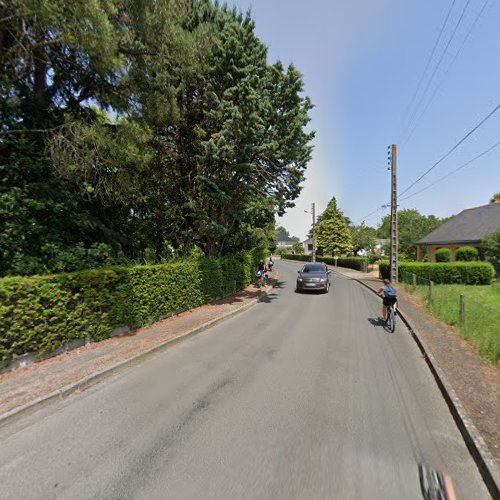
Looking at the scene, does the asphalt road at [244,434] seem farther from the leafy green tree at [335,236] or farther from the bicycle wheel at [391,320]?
the leafy green tree at [335,236]

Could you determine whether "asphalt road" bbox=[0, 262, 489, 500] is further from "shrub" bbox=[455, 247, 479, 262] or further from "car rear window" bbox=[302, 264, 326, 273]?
"shrub" bbox=[455, 247, 479, 262]

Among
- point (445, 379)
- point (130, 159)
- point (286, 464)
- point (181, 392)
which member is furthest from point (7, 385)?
point (445, 379)

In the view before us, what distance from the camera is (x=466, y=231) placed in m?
28.3

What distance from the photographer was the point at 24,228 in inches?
282

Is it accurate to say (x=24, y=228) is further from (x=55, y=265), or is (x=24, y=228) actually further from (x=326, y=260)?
(x=326, y=260)

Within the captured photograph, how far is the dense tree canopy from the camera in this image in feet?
23.1

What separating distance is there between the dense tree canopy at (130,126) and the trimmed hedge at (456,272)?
11.9m

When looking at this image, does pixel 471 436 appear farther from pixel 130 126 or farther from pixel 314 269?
pixel 314 269

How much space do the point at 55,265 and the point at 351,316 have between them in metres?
9.79

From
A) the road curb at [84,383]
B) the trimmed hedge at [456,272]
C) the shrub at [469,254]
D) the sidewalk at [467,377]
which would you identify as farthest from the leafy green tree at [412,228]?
the road curb at [84,383]

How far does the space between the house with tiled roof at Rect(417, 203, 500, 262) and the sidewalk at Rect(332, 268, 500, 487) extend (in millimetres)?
23162

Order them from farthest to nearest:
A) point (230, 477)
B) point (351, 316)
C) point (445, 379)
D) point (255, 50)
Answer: point (255, 50) → point (351, 316) → point (445, 379) → point (230, 477)

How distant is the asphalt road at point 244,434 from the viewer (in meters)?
2.81

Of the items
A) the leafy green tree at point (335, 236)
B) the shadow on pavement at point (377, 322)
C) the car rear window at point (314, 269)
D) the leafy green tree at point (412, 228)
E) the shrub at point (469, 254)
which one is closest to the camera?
the shadow on pavement at point (377, 322)
